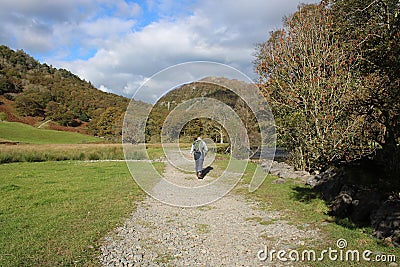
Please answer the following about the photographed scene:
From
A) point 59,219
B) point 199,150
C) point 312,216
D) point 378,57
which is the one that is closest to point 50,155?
point 199,150

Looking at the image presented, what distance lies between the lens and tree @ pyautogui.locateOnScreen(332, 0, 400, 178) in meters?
6.96

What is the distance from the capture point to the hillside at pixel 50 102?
309ft

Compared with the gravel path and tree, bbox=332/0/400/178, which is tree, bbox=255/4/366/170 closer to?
tree, bbox=332/0/400/178

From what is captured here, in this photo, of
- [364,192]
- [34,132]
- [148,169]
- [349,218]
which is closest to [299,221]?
[349,218]

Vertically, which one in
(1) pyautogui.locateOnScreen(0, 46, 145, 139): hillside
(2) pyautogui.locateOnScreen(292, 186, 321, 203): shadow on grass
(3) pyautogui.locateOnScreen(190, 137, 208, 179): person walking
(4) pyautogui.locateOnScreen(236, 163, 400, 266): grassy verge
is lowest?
(4) pyautogui.locateOnScreen(236, 163, 400, 266): grassy verge

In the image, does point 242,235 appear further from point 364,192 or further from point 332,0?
point 332,0

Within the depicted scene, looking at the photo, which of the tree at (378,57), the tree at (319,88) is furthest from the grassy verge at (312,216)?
the tree at (378,57)

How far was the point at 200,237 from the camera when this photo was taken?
7.54m

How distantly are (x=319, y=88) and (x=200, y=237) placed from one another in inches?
206

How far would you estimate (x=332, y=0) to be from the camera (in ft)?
35.0

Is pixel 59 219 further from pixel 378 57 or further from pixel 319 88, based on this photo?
pixel 378 57

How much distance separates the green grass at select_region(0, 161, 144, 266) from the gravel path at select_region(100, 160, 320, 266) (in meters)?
0.56

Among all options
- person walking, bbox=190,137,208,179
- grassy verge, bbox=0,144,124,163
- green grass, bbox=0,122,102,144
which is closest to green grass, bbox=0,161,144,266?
person walking, bbox=190,137,208,179

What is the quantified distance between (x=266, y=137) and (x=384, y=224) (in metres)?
12.6
